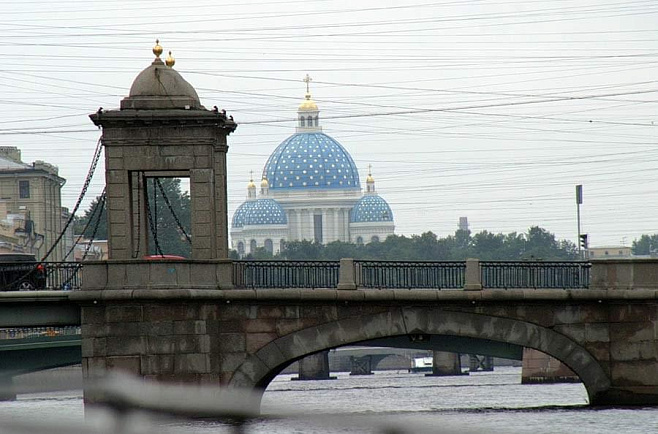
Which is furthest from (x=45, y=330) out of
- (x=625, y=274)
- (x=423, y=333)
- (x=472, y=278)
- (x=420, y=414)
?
(x=625, y=274)

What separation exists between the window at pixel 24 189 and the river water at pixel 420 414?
25362mm

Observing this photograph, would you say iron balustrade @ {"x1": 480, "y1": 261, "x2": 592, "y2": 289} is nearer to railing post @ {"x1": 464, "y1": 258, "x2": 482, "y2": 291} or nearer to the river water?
railing post @ {"x1": 464, "y1": 258, "x2": 482, "y2": 291}

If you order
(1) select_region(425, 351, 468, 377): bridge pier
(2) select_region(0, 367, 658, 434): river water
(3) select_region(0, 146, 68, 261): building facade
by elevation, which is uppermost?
(3) select_region(0, 146, 68, 261): building facade

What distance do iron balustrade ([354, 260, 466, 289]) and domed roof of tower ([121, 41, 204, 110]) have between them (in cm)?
535

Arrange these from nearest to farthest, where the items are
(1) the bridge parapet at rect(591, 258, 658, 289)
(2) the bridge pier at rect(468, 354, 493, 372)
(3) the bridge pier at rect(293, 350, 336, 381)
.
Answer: (1) the bridge parapet at rect(591, 258, 658, 289)
(3) the bridge pier at rect(293, 350, 336, 381)
(2) the bridge pier at rect(468, 354, 493, 372)

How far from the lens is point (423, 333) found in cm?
3172

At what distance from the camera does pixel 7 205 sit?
96938mm

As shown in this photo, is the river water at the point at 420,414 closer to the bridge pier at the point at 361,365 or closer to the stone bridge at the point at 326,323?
the stone bridge at the point at 326,323

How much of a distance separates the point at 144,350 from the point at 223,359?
1720 millimetres

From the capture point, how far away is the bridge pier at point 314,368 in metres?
102

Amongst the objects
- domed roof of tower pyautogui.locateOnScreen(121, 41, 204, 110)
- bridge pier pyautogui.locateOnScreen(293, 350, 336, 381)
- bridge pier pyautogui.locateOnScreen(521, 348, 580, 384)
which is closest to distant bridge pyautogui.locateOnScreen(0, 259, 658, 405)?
domed roof of tower pyautogui.locateOnScreen(121, 41, 204, 110)

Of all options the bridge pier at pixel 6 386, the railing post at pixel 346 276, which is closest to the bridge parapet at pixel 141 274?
the railing post at pixel 346 276

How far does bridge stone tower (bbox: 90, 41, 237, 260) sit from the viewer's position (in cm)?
3130

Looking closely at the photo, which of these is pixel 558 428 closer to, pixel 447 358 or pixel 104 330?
pixel 104 330
